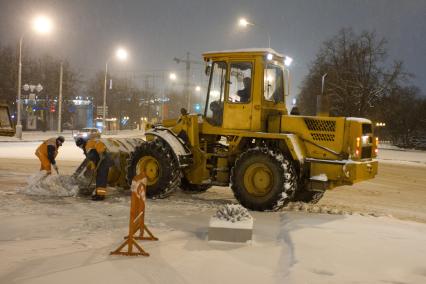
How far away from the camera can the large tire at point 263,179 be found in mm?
10289

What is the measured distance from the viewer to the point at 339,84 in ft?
174

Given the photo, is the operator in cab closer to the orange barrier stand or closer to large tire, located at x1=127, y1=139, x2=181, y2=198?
large tire, located at x1=127, y1=139, x2=181, y2=198

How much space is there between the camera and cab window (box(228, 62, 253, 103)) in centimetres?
1116

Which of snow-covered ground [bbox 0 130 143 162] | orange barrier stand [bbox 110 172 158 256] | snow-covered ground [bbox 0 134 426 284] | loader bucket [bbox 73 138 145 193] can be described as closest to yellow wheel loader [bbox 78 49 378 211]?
loader bucket [bbox 73 138 145 193]

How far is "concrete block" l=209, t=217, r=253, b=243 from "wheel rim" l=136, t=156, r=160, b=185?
436 centimetres

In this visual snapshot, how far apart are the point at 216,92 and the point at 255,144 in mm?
1416

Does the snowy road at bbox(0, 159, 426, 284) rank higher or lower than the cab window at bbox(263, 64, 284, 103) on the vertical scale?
lower

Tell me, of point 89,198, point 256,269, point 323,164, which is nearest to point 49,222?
point 89,198

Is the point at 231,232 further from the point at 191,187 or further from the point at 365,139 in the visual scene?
the point at 191,187

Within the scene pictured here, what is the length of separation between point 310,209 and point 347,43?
47.7 metres

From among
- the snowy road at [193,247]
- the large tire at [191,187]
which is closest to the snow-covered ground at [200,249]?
the snowy road at [193,247]

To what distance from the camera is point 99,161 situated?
11562 millimetres

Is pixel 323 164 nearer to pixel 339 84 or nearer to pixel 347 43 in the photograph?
pixel 339 84

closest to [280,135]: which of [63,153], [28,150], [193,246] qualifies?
[193,246]
